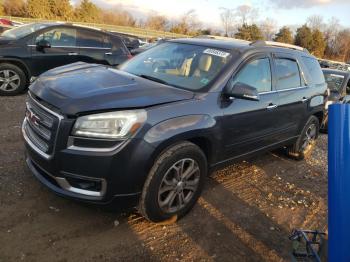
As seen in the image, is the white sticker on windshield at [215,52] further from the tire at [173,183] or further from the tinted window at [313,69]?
the tinted window at [313,69]

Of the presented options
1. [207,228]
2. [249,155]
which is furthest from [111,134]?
[249,155]

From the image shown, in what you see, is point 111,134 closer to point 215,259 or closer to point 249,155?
point 215,259

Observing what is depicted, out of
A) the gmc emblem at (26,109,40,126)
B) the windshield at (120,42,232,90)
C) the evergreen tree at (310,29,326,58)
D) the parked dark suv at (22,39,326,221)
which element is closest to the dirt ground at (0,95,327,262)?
the parked dark suv at (22,39,326,221)

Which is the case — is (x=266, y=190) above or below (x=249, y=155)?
below

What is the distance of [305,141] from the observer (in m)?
6.26

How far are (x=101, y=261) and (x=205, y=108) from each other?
174 cm

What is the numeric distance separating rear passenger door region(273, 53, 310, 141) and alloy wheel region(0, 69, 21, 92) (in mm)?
5572

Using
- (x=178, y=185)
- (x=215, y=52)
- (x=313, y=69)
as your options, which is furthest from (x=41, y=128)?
(x=313, y=69)

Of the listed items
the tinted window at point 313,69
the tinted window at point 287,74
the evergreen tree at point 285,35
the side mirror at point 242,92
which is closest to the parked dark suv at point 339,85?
the tinted window at point 313,69

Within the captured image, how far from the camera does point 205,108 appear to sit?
3.80 meters

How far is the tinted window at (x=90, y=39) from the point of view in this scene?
356 inches

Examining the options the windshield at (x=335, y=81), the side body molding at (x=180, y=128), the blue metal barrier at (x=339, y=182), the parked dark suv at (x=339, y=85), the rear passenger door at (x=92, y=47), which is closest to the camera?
the blue metal barrier at (x=339, y=182)

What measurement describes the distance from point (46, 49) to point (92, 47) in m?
1.16

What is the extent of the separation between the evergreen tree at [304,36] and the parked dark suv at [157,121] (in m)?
51.4
